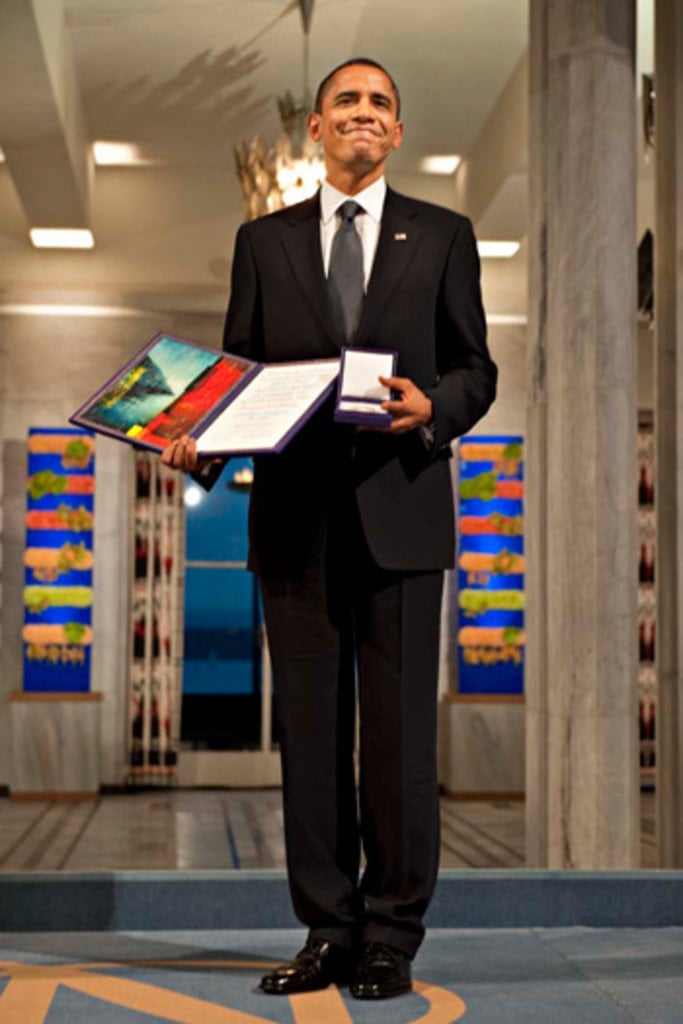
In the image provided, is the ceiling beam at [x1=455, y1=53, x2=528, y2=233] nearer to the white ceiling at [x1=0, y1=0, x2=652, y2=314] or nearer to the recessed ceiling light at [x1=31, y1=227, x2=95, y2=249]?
the white ceiling at [x1=0, y1=0, x2=652, y2=314]

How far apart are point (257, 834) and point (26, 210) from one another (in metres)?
3.98

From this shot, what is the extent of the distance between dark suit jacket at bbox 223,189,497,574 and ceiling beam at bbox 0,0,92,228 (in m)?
3.86

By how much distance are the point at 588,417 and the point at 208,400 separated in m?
2.23

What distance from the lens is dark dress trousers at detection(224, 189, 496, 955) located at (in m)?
2.32

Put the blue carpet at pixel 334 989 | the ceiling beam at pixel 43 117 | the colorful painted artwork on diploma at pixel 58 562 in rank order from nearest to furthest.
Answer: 1. the blue carpet at pixel 334 989
2. the ceiling beam at pixel 43 117
3. the colorful painted artwork on diploma at pixel 58 562

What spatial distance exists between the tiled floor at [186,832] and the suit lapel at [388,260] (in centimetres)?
560

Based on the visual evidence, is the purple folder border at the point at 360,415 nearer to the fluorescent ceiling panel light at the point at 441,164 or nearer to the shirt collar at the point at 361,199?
the shirt collar at the point at 361,199

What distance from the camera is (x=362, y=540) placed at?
2.34 meters

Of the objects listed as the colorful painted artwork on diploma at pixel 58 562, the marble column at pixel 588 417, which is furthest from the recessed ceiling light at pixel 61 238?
the marble column at pixel 588 417

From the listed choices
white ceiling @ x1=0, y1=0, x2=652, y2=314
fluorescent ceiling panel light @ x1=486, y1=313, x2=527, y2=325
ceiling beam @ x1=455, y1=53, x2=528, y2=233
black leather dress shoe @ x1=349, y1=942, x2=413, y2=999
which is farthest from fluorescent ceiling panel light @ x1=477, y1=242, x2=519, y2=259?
black leather dress shoe @ x1=349, y1=942, x2=413, y2=999

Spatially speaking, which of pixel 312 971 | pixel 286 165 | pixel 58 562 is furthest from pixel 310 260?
pixel 58 562

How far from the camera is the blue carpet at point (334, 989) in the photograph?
2076mm

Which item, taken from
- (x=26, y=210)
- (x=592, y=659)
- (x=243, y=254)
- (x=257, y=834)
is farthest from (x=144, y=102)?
(x=243, y=254)

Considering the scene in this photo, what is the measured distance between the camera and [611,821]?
429 centimetres
